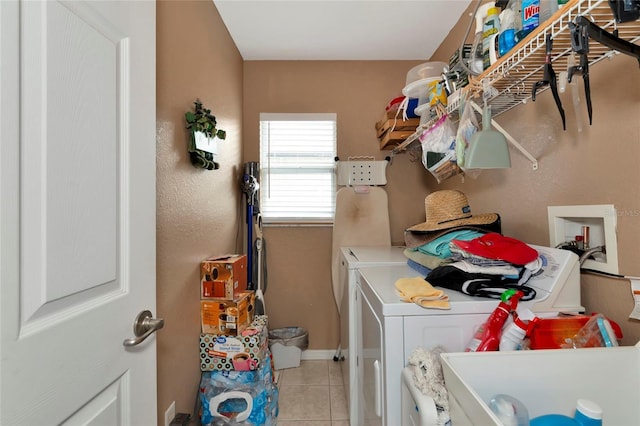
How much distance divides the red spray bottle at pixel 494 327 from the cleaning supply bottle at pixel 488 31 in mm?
836

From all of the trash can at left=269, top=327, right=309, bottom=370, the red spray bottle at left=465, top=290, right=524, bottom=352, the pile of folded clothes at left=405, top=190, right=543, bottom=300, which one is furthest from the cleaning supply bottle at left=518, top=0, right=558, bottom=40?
the trash can at left=269, top=327, right=309, bottom=370

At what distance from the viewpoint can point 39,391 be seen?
502 mm

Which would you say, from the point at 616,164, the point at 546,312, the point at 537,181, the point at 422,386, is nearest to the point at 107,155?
the point at 422,386

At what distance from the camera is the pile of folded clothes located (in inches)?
39.6

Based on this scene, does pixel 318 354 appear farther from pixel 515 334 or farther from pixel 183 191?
pixel 515 334

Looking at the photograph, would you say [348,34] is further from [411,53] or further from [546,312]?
[546,312]

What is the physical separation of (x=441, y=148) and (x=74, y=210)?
1.45 meters

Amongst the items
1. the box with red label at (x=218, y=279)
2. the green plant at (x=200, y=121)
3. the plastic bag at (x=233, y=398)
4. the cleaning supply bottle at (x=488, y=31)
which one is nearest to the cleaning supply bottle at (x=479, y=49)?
the cleaning supply bottle at (x=488, y=31)

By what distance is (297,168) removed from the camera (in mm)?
2547

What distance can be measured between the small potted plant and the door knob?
0.93 meters

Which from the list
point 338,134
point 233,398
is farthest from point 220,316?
point 338,134

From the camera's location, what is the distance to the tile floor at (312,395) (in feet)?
5.93

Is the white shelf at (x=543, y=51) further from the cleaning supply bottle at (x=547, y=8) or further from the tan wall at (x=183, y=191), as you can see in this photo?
the tan wall at (x=183, y=191)

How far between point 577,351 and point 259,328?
4.79 feet
